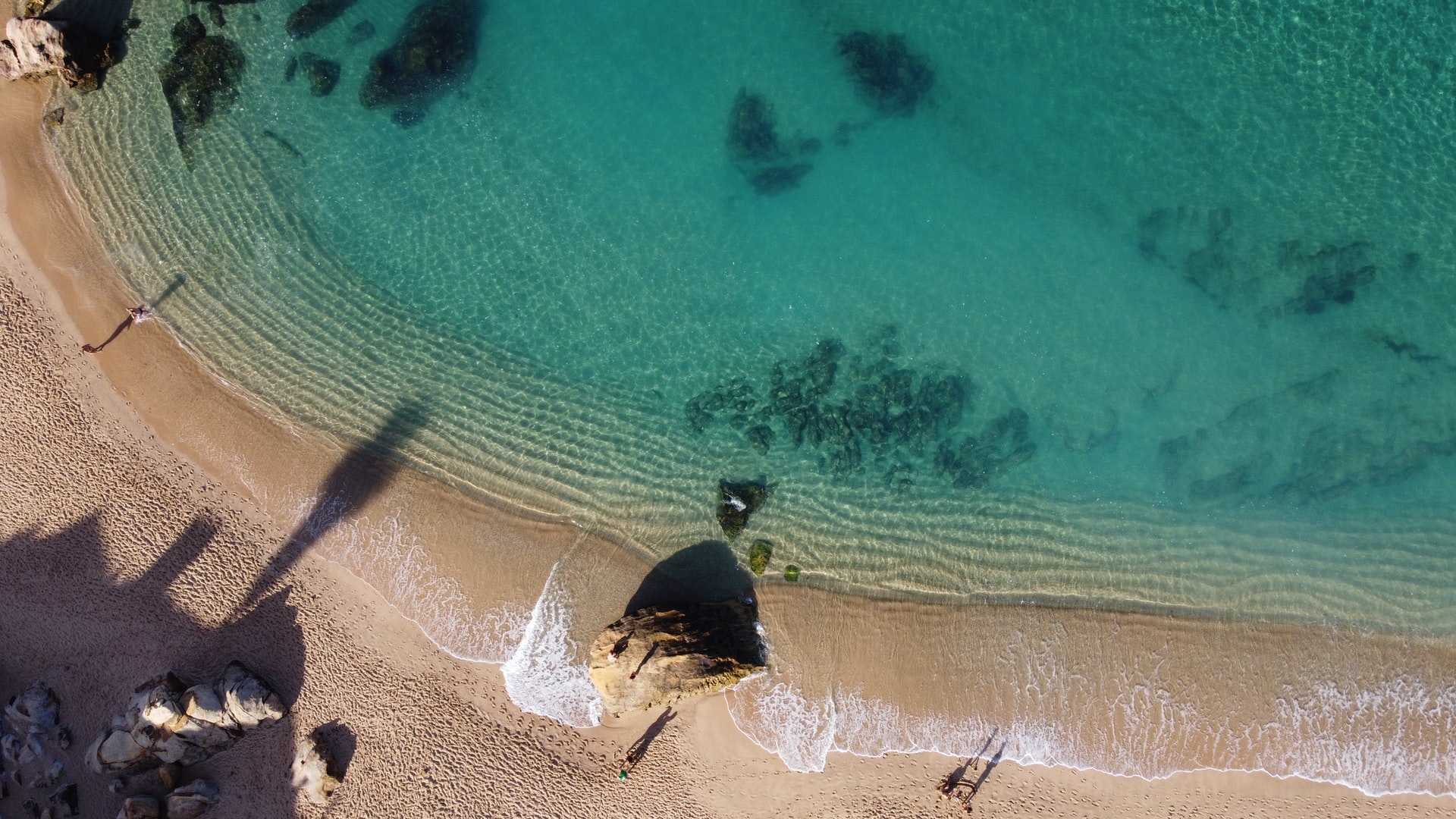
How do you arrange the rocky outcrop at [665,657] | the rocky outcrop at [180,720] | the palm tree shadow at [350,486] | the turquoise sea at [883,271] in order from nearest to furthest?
the rocky outcrop at [665,657]
the rocky outcrop at [180,720]
the palm tree shadow at [350,486]
the turquoise sea at [883,271]

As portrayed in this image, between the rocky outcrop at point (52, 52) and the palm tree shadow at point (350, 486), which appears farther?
the rocky outcrop at point (52, 52)

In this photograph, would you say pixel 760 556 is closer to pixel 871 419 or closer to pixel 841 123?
pixel 871 419

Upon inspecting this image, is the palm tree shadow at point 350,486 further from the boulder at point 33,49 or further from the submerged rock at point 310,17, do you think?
the boulder at point 33,49

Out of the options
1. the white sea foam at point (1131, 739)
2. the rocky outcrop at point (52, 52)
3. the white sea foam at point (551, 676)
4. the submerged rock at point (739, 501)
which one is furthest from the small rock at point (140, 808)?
the rocky outcrop at point (52, 52)

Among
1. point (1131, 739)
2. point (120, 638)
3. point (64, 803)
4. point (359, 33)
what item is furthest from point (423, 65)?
point (1131, 739)

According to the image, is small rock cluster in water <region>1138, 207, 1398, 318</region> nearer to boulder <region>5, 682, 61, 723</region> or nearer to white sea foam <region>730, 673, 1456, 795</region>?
white sea foam <region>730, 673, 1456, 795</region>
